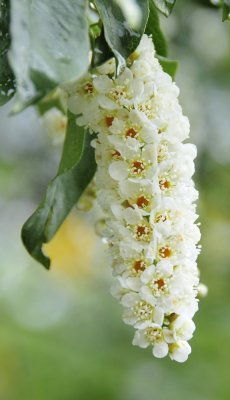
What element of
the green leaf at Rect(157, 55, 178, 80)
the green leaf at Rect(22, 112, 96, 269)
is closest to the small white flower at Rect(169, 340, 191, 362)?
the green leaf at Rect(22, 112, 96, 269)

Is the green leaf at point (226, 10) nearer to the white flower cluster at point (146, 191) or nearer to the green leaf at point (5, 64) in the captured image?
the white flower cluster at point (146, 191)

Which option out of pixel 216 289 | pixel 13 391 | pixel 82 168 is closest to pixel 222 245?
pixel 216 289

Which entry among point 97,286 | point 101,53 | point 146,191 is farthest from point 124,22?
point 97,286

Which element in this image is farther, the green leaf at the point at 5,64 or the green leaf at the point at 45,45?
the green leaf at the point at 5,64

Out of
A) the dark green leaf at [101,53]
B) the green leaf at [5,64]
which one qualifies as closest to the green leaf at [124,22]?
the dark green leaf at [101,53]

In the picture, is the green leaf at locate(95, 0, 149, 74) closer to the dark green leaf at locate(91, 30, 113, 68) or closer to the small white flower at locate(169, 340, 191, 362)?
the dark green leaf at locate(91, 30, 113, 68)

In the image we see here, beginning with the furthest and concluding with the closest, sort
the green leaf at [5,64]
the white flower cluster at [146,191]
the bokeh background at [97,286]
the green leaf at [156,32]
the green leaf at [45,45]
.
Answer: the bokeh background at [97,286], the green leaf at [156,32], the white flower cluster at [146,191], the green leaf at [5,64], the green leaf at [45,45]

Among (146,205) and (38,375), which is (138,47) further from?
(38,375)
